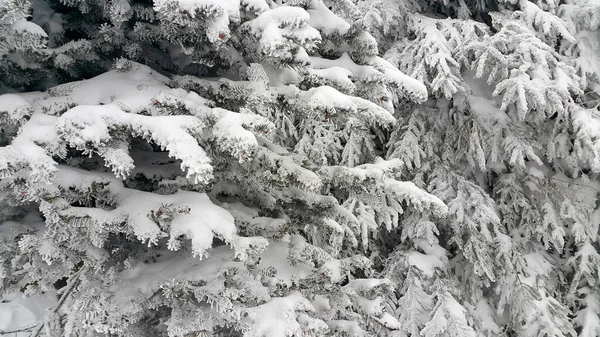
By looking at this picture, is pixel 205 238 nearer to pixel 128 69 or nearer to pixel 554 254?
pixel 128 69

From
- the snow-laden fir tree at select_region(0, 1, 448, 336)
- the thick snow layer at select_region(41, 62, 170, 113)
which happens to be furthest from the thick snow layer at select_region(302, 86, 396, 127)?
the thick snow layer at select_region(41, 62, 170, 113)

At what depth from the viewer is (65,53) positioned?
3.04 m

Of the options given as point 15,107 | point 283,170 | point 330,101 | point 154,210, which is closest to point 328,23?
point 330,101

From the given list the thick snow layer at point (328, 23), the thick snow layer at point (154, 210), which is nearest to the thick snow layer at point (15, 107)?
the thick snow layer at point (154, 210)

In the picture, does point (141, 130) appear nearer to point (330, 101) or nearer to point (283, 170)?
point (283, 170)

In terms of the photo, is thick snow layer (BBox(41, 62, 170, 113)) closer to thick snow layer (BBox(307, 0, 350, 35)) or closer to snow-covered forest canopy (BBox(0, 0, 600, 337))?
snow-covered forest canopy (BBox(0, 0, 600, 337))

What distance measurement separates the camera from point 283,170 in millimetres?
2869

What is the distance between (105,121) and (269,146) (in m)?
1.29

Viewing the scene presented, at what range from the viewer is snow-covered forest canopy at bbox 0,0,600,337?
95.7 inches

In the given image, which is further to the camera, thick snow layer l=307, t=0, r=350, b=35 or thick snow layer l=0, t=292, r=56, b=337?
thick snow layer l=0, t=292, r=56, b=337

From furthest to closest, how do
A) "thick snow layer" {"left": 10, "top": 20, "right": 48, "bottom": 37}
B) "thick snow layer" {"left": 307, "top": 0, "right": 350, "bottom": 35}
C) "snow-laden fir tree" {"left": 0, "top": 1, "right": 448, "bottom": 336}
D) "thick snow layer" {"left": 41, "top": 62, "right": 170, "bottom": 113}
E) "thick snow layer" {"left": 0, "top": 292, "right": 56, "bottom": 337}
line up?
"thick snow layer" {"left": 0, "top": 292, "right": 56, "bottom": 337}
"thick snow layer" {"left": 307, "top": 0, "right": 350, "bottom": 35}
"thick snow layer" {"left": 41, "top": 62, "right": 170, "bottom": 113}
"thick snow layer" {"left": 10, "top": 20, "right": 48, "bottom": 37}
"snow-laden fir tree" {"left": 0, "top": 1, "right": 448, "bottom": 336}

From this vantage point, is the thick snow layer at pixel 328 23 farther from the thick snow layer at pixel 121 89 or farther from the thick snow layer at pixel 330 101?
the thick snow layer at pixel 121 89

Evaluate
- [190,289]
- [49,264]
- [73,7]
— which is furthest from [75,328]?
[73,7]

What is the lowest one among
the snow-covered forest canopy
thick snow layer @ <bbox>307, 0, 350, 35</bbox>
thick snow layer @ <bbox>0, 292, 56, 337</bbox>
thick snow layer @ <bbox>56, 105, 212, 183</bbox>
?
thick snow layer @ <bbox>0, 292, 56, 337</bbox>
